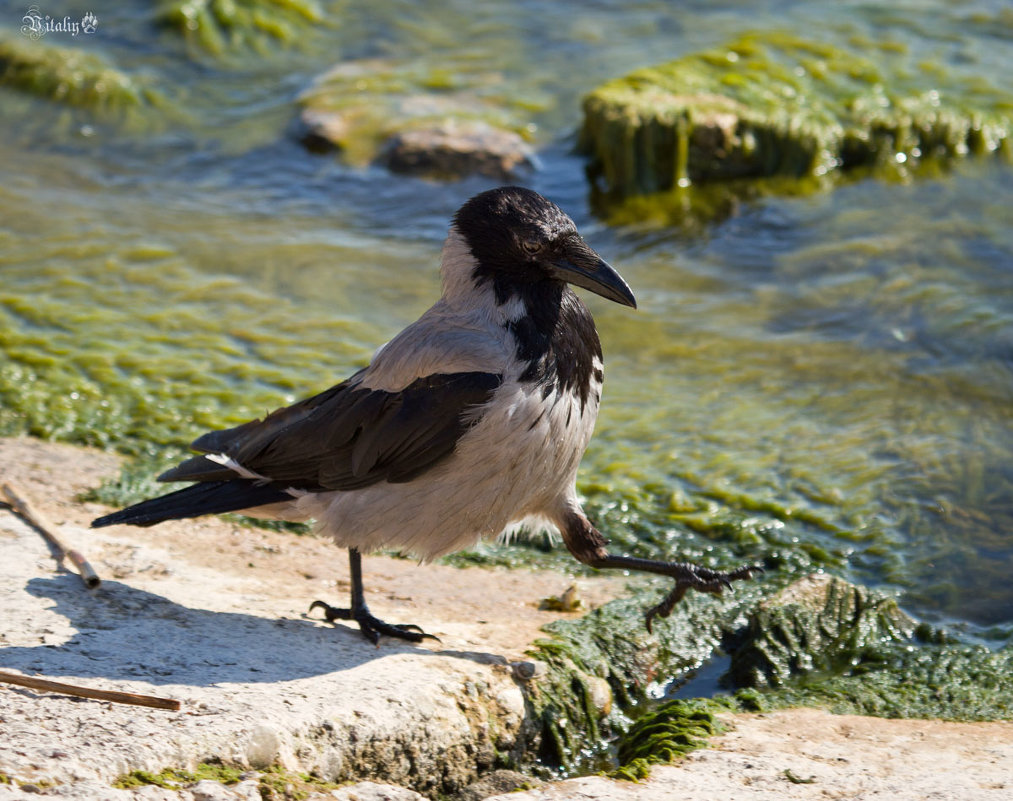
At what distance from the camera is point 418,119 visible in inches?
388

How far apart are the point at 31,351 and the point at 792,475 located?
3888 mm

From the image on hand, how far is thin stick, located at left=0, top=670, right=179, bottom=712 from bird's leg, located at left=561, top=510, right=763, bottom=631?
Answer: 1.56m

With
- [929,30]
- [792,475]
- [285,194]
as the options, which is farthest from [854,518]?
[929,30]

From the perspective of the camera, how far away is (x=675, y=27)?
37.3 feet

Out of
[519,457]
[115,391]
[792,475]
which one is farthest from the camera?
[115,391]

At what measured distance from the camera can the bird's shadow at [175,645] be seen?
3.51m

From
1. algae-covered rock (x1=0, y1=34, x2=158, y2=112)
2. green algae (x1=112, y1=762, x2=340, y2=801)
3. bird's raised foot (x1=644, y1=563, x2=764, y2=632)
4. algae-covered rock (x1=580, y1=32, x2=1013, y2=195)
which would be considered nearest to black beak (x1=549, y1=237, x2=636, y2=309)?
bird's raised foot (x1=644, y1=563, x2=764, y2=632)

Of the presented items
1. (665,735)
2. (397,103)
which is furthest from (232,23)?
(665,735)

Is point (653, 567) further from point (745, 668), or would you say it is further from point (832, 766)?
point (832, 766)

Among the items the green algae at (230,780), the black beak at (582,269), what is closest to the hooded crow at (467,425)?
the black beak at (582,269)

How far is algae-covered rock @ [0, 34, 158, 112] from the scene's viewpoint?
10.4 metres

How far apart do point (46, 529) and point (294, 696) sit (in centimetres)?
136

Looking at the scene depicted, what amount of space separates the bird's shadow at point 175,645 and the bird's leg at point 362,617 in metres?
0.03

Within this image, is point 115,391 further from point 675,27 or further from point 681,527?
point 675,27
